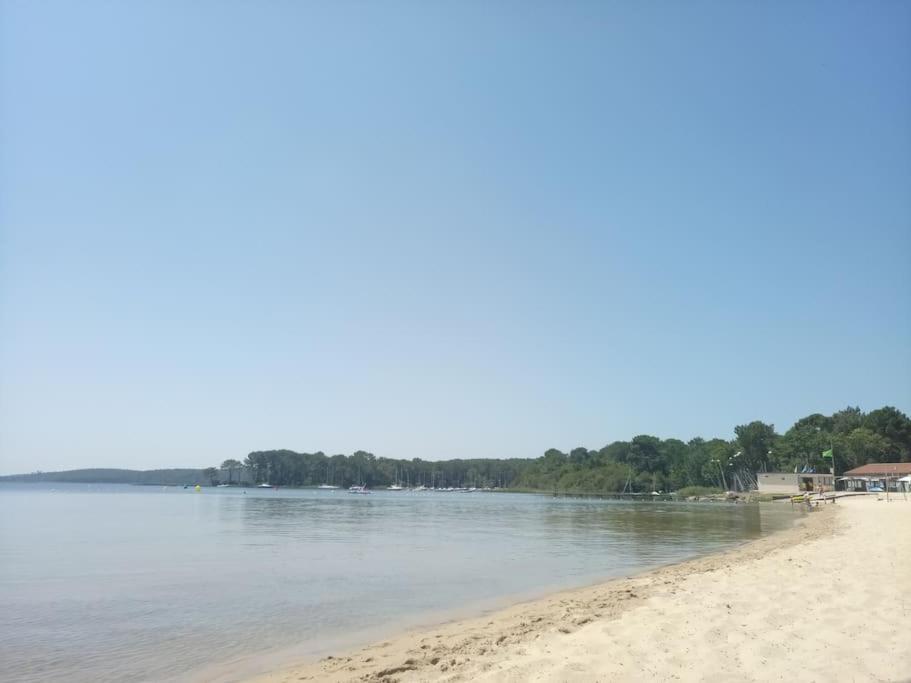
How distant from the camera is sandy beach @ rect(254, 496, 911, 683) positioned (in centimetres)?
780

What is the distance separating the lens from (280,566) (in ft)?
79.8

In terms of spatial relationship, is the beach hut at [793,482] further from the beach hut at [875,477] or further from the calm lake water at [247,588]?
the calm lake water at [247,588]

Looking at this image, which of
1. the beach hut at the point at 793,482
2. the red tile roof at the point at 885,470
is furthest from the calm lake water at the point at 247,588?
the beach hut at the point at 793,482

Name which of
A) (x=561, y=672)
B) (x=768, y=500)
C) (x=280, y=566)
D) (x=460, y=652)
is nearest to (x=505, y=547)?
(x=280, y=566)

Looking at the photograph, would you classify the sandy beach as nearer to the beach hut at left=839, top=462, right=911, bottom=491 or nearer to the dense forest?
the beach hut at left=839, top=462, right=911, bottom=491

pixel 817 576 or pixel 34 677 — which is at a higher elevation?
pixel 817 576

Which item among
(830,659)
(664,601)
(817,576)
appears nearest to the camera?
(830,659)

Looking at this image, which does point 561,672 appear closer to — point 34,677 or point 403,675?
point 403,675

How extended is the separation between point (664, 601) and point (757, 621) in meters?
2.73

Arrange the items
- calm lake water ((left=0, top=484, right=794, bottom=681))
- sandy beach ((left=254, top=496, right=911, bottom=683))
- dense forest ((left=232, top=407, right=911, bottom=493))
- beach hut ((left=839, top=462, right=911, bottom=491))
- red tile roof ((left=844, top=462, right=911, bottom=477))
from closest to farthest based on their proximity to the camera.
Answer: sandy beach ((left=254, top=496, right=911, bottom=683)) < calm lake water ((left=0, top=484, right=794, bottom=681)) < beach hut ((left=839, top=462, right=911, bottom=491)) < red tile roof ((left=844, top=462, right=911, bottom=477)) < dense forest ((left=232, top=407, right=911, bottom=493))

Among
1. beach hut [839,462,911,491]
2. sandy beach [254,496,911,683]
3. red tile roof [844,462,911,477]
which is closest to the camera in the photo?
sandy beach [254,496,911,683]

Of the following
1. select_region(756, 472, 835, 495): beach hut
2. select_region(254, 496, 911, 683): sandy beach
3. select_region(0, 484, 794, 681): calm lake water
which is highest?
select_region(254, 496, 911, 683): sandy beach

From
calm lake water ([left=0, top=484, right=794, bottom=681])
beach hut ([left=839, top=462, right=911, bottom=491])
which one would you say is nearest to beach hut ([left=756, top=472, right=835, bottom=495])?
beach hut ([left=839, top=462, right=911, bottom=491])

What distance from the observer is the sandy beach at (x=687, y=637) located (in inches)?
307
